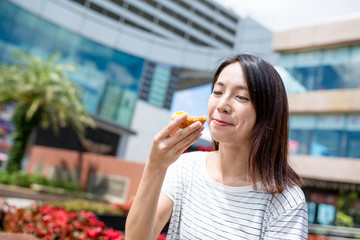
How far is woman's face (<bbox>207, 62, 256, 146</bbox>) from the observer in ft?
4.84

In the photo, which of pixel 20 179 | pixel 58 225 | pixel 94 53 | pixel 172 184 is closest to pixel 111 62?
pixel 94 53

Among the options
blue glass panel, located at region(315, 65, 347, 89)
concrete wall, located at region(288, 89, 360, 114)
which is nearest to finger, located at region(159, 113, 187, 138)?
concrete wall, located at region(288, 89, 360, 114)

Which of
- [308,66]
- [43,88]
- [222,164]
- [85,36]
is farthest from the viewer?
[85,36]

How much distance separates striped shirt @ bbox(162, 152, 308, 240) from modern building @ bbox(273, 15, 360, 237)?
712 inches

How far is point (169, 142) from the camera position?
130cm

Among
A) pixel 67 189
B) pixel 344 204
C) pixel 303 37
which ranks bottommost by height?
pixel 67 189

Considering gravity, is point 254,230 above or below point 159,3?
below

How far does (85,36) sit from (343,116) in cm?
1993

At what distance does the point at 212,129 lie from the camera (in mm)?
1495

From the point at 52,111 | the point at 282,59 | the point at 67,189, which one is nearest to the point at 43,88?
the point at 52,111

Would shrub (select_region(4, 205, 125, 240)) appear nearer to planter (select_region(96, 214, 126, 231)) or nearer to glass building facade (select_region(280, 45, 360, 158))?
planter (select_region(96, 214, 126, 231))

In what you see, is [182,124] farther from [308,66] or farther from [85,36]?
[85,36]

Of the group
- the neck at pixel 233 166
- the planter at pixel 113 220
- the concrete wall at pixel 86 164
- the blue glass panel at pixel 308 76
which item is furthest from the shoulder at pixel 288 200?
the blue glass panel at pixel 308 76

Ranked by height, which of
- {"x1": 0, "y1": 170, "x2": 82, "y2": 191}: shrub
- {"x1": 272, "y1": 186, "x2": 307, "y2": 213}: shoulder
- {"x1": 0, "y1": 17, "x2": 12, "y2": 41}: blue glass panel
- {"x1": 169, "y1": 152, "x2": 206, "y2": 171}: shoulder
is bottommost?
{"x1": 0, "y1": 170, "x2": 82, "y2": 191}: shrub
